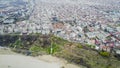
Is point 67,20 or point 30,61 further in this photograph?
point 67,20

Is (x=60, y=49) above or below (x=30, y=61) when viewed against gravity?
above

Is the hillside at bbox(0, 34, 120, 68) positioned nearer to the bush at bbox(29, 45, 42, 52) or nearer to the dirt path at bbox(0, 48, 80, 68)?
the bush at bbox(29, 45, 42, 52)

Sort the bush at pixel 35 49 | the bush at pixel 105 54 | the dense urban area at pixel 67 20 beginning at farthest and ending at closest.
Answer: the dense urban area at pixel 67 20 < the bush at pixel 35 49 < the bush at pixel 105 54

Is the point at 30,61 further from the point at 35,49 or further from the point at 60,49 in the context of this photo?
the point at 60,49

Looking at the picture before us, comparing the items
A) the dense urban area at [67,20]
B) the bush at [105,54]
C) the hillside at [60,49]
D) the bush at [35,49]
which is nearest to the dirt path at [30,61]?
the hillside at [60,49]

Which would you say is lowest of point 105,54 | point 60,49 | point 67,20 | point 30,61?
point 30,61

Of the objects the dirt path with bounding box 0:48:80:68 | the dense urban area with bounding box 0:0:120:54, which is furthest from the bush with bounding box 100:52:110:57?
the dirt path with bounding box 0:48:80:68

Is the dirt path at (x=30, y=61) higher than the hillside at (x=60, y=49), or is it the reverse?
the hillside at (x=60, y=49)

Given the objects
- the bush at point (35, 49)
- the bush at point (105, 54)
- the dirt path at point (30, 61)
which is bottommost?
the dirt path at point (30, 61)

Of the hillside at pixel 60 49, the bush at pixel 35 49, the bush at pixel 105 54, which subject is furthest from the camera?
the bush at pixel 35 49

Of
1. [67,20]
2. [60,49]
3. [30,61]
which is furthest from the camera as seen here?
[67,20]

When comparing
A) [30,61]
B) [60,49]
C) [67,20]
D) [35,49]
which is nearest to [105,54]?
[60,49]

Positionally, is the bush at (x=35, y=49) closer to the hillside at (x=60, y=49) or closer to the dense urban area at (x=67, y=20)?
the hillside at (x=60, y=49)
